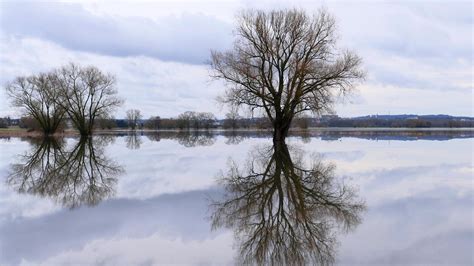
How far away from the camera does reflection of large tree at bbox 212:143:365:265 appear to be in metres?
5.02

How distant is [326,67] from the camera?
86.1 feet

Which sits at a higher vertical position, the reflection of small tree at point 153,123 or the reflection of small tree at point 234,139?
the reflection of small tree at point 153,123

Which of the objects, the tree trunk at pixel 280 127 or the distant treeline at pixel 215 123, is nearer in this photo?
the tree trunk at pixel 280 127

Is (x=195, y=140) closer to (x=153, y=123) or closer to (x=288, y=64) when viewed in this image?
(x=288, y=64)

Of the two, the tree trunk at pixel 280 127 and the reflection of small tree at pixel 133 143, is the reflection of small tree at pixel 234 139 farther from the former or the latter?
the reflection of small tree at pixel 133 143

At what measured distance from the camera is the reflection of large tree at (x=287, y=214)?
16.5 ft

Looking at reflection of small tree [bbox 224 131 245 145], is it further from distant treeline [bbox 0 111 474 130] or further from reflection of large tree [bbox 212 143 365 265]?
distant treeline [bbox 0 111 474 130]

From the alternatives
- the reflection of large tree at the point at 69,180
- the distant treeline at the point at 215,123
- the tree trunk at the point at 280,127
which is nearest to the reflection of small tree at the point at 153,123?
the distant treeline at the point at 215,123

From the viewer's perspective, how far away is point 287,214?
6738 millimetres

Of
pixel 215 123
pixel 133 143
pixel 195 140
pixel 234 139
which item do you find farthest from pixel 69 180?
pixel 215 123

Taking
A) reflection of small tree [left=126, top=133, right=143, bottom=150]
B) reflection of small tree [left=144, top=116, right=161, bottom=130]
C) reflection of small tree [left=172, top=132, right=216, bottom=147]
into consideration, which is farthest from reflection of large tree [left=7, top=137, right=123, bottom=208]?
reflection of small tree [left=144, top=116, right=161, bottom=130]

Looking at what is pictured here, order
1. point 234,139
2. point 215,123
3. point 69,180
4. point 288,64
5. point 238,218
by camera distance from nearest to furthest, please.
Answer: point 238,218, point 69,180, point 288,64, point 234,139, point 215,123

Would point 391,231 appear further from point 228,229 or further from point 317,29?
point 317,29

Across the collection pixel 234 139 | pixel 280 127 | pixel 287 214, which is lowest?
pixel 234 139
